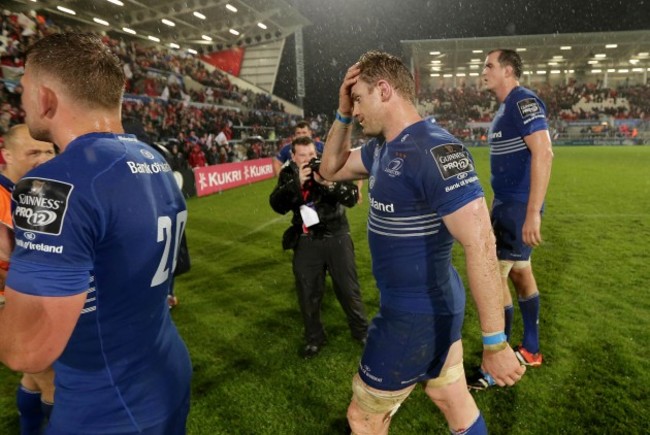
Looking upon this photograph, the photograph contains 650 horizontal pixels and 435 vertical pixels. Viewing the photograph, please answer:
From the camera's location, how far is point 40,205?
47.2 inches

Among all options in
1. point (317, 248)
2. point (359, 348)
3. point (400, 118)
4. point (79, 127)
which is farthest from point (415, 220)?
point (359, 348)

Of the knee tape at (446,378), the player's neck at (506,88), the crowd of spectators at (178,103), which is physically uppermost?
the crowd of spectators at (178,103)

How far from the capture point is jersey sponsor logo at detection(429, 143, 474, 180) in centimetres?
184

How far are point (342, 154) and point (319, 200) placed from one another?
131cm

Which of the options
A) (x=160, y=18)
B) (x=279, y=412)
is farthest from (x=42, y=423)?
(x=160, y=18)

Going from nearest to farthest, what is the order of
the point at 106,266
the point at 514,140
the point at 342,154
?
1. the point at 106,266
2. the point at 342,154
3. the point at 514,140

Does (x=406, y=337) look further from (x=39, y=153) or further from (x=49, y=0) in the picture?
(x=49, y=0)

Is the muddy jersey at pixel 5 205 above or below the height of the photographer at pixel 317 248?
above

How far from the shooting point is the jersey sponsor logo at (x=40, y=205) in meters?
1.19

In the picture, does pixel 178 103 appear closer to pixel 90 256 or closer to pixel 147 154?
pixel 147 154

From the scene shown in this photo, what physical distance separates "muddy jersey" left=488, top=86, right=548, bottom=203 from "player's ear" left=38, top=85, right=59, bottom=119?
3.30 metres

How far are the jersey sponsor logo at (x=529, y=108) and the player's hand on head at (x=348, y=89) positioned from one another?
169cm

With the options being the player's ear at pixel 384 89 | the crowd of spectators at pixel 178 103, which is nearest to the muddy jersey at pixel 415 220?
the player's ear at pixel 384 89

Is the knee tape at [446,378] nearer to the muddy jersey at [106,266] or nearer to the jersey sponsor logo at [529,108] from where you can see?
the muddy jersey at [106,266]
